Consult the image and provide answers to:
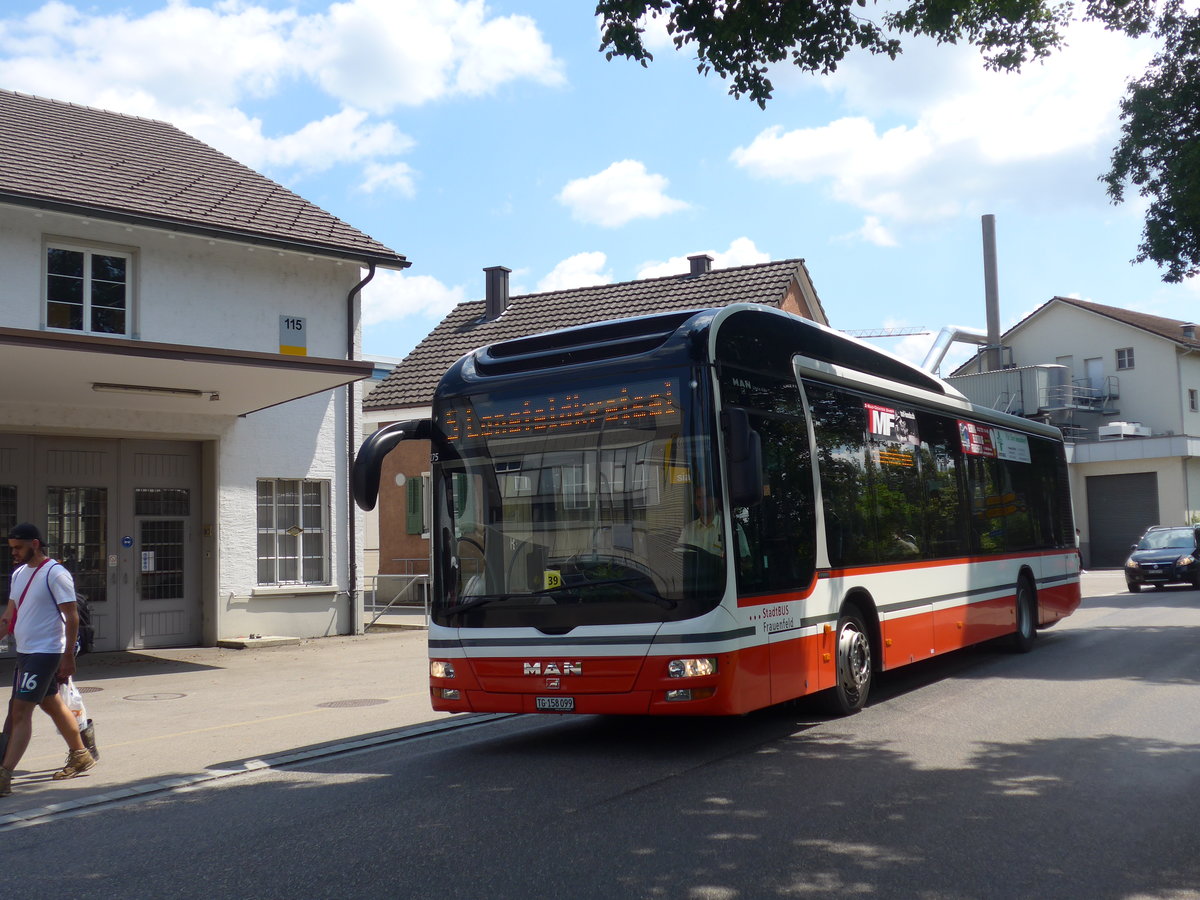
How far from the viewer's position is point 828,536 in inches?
376

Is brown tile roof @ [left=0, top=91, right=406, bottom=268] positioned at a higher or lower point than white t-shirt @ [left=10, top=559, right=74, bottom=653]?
higher

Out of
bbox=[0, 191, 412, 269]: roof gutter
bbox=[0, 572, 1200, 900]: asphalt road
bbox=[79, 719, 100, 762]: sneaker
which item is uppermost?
bbox=[0, 191, 412, 269]: roof gutter

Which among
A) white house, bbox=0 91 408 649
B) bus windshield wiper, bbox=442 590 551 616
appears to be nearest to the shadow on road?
bus windshield wiper, bbox=442 590 551 616

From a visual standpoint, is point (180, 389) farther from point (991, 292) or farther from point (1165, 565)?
point (991, 292)

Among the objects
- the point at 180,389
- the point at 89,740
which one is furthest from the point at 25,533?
the point at 180,389

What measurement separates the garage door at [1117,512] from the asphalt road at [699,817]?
40709mm

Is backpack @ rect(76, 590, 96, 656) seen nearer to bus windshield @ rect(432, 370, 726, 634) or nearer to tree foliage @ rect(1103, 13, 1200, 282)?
bus windshield @ rect(432, 370, 726, 634)

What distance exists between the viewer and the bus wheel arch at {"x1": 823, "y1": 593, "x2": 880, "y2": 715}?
9711mm

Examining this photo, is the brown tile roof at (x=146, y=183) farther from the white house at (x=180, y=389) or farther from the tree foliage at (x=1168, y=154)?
the tree foliage at (x=1168, y=154)

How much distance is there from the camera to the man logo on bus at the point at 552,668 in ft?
26.7

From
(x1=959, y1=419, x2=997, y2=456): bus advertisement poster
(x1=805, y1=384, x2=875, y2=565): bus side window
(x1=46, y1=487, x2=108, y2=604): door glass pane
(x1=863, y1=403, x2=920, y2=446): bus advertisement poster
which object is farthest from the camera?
(x1=46, y1=487, x2=108, y2=604): door glass pane

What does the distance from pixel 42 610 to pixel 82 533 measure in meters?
10.5

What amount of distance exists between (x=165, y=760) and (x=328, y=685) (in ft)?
16.0

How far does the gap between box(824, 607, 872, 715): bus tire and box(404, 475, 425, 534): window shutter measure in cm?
2150
